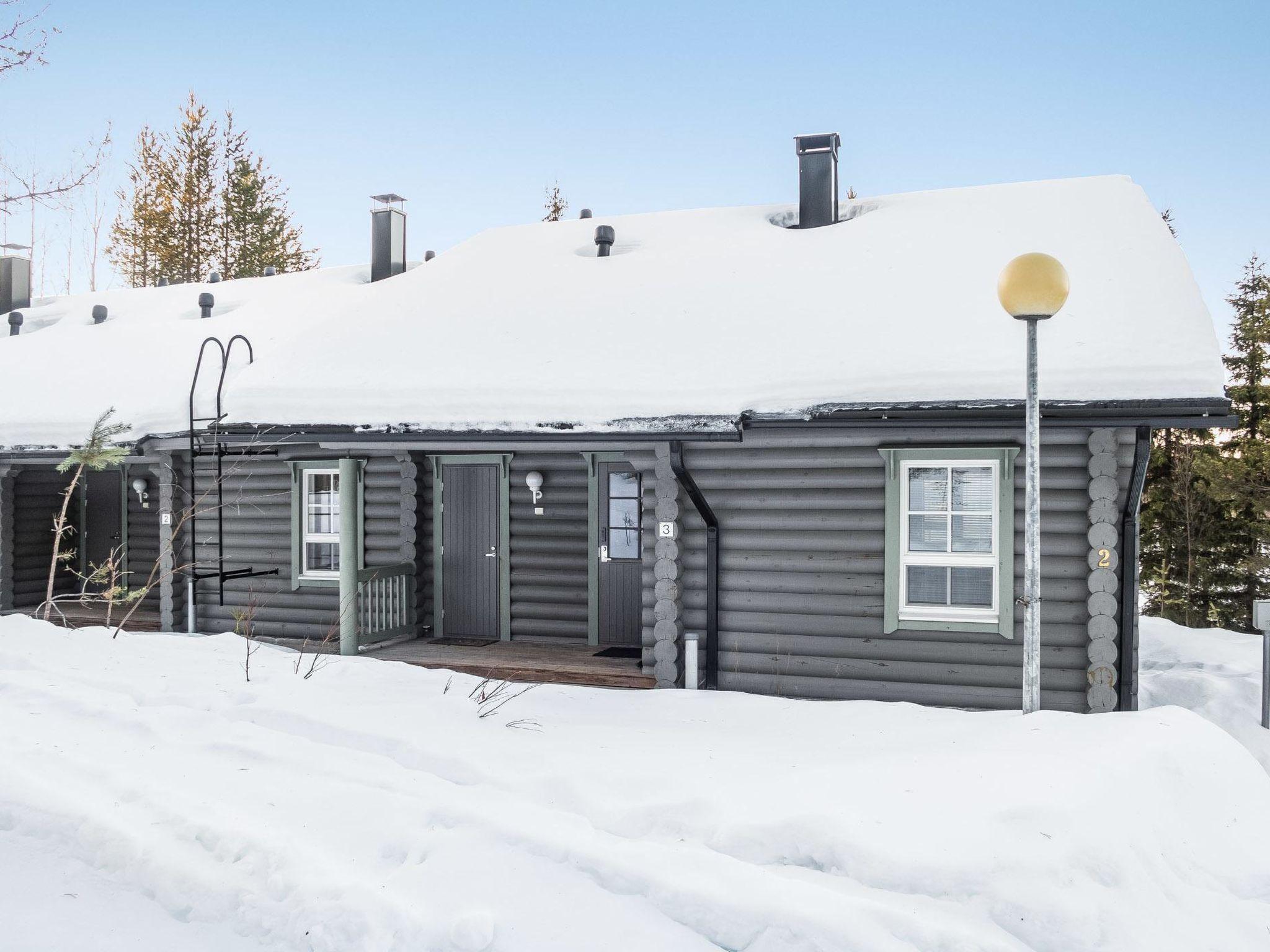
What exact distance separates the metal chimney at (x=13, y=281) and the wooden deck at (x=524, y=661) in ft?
36.6

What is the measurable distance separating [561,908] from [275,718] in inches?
96.6

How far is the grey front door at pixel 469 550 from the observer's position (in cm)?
937

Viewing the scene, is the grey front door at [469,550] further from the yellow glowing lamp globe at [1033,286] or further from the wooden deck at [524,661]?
the yellow glowing lamp globe at [1033,286]

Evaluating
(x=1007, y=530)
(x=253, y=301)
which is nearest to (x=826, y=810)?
(x=1007, y=530)

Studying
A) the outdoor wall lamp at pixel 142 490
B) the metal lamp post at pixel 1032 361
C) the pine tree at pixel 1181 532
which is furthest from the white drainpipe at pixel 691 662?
the pine tree at pixel 1181 532

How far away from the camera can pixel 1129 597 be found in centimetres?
616

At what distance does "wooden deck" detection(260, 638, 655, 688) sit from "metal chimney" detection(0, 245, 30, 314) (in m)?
11.2

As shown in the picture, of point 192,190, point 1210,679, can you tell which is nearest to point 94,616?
point 1210,679

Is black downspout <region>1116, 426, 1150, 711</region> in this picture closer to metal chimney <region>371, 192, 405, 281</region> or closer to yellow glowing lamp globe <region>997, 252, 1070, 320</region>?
yellow glowing lamp globe <region>997, 252, 1070, 320</region>

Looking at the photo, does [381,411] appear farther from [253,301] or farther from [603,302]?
[253,301]

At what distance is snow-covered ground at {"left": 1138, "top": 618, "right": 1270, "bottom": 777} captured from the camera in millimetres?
7074

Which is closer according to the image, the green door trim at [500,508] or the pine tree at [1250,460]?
the green door trim at [500,508]

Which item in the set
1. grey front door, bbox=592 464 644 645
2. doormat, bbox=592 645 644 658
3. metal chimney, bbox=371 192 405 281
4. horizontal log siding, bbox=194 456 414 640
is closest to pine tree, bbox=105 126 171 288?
metal chimney, bbox=371 192 405 281

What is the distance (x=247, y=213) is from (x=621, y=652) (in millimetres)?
23490
